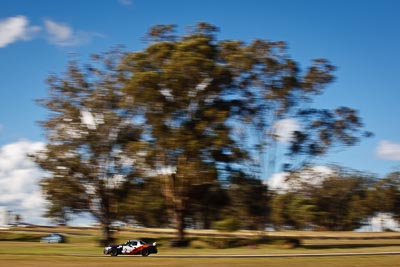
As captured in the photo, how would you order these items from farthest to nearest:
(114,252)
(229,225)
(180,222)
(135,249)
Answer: (229,225)
(180,222)
(114,252)
(135,249)

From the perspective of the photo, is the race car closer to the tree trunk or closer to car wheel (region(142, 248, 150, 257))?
car wheel (region(142, 248, 150, 257))

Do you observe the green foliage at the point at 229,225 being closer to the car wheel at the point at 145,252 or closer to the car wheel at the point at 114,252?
the car wheel at the point at 114,252

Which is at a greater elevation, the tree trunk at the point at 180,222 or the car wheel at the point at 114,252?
the tree trunk at the point at 180,222

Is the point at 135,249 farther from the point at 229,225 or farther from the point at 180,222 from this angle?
the point at 229,225

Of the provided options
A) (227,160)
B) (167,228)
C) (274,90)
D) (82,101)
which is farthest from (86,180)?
(167,228)

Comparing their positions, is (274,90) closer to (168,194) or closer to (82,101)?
(168,194)

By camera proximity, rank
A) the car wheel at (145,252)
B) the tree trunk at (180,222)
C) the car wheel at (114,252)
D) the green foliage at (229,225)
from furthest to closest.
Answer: the green foliage at (229,225) → the tree trunk at (180,222) → the car wheel at (114,252) → the car wheel at (145,252)

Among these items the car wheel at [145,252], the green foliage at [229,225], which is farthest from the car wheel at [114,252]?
the green foliage at [229,225]

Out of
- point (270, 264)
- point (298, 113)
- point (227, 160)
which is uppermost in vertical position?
point (298, 113)

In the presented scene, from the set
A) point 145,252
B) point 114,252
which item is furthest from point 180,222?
point 145,252

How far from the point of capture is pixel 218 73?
60.3 meters

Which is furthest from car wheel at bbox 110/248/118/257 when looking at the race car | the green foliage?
the green foliage

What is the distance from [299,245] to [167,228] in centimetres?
4611

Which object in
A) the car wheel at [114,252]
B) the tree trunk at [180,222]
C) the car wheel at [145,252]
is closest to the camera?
the car wheel at [145,252]
